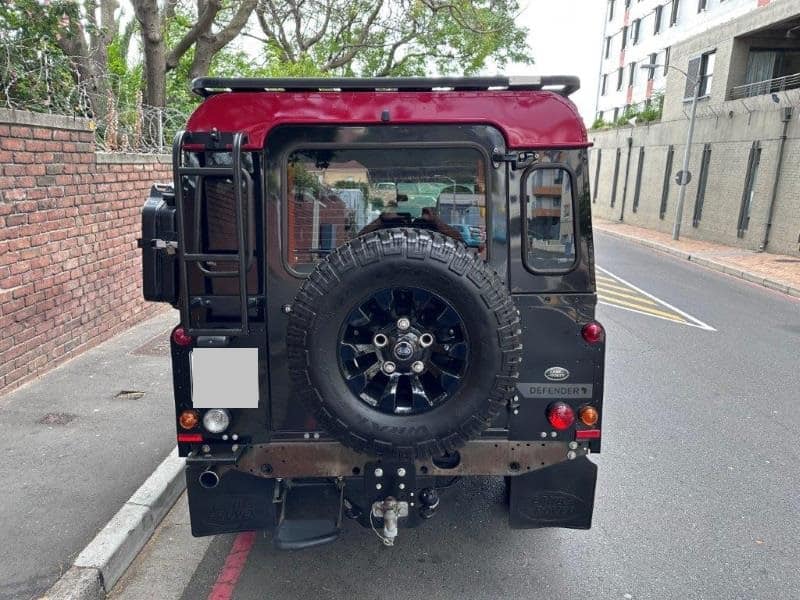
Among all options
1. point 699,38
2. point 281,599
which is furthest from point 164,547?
point 699,38

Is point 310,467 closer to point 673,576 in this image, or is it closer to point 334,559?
point 334,559

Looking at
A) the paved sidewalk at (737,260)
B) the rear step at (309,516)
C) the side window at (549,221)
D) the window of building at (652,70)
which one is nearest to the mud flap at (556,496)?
the rear step at (309,516)

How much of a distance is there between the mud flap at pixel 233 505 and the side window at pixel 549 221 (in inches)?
71.7

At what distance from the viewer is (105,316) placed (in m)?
6.73

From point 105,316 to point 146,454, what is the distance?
9.85 ft

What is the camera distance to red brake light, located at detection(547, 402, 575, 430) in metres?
2.96

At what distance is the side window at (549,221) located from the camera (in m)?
2.84

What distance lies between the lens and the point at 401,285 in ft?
8.36

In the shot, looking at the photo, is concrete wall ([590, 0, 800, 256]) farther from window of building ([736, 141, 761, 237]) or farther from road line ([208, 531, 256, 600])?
road line ([208, 531, 256, 600])

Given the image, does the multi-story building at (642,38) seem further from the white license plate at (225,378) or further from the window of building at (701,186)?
the white license plate at (225,378)

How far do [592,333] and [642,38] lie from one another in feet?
136

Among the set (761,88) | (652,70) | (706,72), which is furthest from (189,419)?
(652,70)

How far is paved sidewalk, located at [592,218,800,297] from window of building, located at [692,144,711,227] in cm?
93

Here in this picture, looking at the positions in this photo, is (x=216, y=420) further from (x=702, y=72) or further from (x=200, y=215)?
(x=702, y=72)
